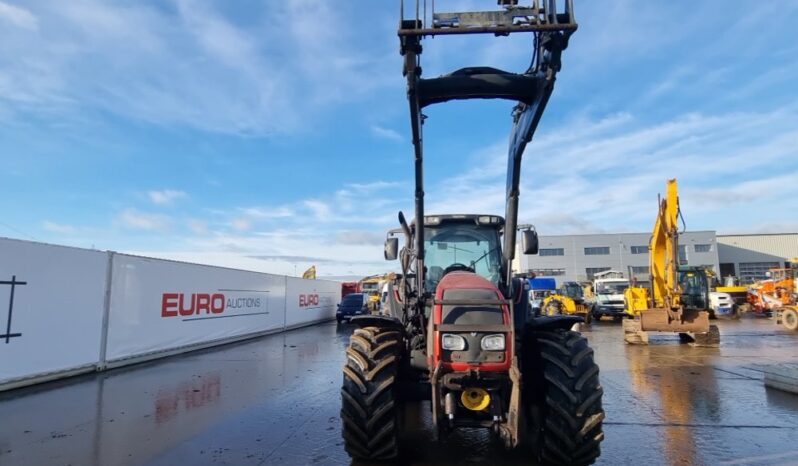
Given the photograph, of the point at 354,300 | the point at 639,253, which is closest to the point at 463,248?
the point at 354,300

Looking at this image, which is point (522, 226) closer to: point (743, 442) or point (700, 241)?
point (743, 442)

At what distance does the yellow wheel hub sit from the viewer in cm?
399

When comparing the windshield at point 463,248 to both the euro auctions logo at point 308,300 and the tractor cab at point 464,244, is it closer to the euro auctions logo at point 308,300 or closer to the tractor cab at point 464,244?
the tractor cab at point 464,244

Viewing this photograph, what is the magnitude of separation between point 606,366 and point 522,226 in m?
6.69

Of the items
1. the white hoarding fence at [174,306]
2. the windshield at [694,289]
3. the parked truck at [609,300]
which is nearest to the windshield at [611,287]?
the parked truck at [609,300]

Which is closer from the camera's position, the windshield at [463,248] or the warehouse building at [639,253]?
the windshield at [463,248]

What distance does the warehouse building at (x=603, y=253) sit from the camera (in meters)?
61.1

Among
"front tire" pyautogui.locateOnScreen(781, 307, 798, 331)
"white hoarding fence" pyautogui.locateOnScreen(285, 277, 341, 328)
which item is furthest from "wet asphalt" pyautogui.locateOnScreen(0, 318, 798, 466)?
"front tire" pyautogui.locateOnScreen(781, 307, 798, 331)

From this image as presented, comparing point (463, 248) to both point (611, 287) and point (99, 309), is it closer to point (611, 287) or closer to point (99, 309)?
point (99, 309)

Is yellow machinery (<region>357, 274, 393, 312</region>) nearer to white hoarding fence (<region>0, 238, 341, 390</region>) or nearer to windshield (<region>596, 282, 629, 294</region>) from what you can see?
white hoarding fence (<region>0, 238, 341, 390</region>)

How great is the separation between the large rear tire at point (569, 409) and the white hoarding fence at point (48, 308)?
930 cm

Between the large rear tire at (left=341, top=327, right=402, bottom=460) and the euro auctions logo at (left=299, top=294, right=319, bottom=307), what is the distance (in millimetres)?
19926

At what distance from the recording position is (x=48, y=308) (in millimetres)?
9055

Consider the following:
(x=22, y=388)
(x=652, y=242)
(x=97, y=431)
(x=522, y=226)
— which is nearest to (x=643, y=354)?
(x=652, y=242)
